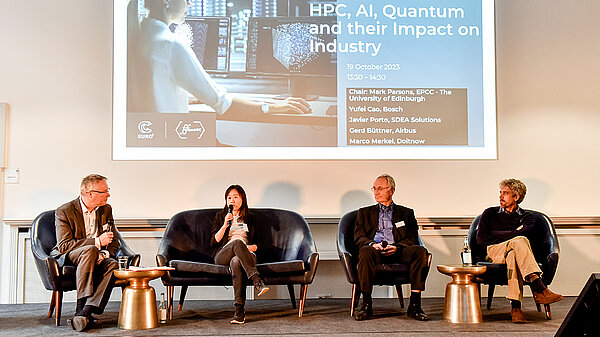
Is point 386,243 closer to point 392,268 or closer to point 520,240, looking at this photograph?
point 392,268

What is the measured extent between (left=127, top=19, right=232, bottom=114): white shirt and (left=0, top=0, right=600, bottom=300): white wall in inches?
10.1

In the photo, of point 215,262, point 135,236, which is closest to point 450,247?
point 215,262

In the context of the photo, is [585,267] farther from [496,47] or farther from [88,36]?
[88,36]

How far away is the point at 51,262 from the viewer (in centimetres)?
443

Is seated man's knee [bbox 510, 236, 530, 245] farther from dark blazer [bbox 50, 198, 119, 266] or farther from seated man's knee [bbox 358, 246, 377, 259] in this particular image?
dark blazer [bbox 50, 198, 119, 266]

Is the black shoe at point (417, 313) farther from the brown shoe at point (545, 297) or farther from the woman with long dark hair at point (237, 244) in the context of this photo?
the woman with long dark hair at point (237, 244)

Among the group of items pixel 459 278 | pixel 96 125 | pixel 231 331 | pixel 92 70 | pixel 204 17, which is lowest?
pixel 231 331

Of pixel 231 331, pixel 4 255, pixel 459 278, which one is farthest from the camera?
pixel 4 255

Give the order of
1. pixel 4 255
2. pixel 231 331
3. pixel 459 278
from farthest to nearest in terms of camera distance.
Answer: pixel 4 255 → pixel 459 278 → pixel 231 331

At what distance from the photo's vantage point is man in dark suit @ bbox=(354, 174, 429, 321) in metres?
4.67

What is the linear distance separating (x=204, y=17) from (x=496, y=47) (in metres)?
2.57

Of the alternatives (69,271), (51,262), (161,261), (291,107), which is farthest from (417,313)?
(51,262)

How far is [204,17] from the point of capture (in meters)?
5.81

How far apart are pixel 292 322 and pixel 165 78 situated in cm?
247
